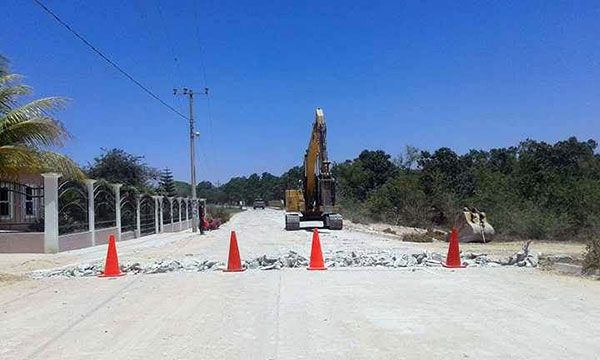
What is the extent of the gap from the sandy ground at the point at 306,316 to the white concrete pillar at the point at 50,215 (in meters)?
7.26

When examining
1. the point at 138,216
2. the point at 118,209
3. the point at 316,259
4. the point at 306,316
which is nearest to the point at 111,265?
the point at 316,259

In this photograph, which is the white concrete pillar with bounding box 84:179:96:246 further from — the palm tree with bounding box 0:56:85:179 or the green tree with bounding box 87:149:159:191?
the green tree with bounding box 87:149:159:191

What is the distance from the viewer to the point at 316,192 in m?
38.6

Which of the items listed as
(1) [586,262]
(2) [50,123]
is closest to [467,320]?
(1) [586,262]

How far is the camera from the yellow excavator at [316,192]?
35875 mm

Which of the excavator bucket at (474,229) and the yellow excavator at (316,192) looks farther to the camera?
the yellow excavator at (316,192)

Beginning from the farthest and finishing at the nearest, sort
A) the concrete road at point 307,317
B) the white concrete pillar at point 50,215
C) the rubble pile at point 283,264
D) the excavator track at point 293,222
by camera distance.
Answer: the excavator track at point 293,222 → the white concrete pillar at point 50,215 → the rubble pile at point 283,264 → the concrete road at point 307,317

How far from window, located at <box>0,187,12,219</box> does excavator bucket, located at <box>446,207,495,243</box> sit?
17.9 meters

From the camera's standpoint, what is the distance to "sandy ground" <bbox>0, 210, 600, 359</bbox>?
7.13 meters

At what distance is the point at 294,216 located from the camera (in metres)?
39.6

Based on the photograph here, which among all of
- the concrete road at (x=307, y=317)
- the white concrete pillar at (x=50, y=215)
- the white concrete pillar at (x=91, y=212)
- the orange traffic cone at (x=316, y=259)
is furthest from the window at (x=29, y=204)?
the orange traffic cone at (x=316, y=259)

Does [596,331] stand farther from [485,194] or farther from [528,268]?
[485,194]

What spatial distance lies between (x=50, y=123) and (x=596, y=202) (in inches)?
963

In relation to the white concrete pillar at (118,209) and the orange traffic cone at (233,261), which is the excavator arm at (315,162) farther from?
the orange traffic cone at (233,261)
